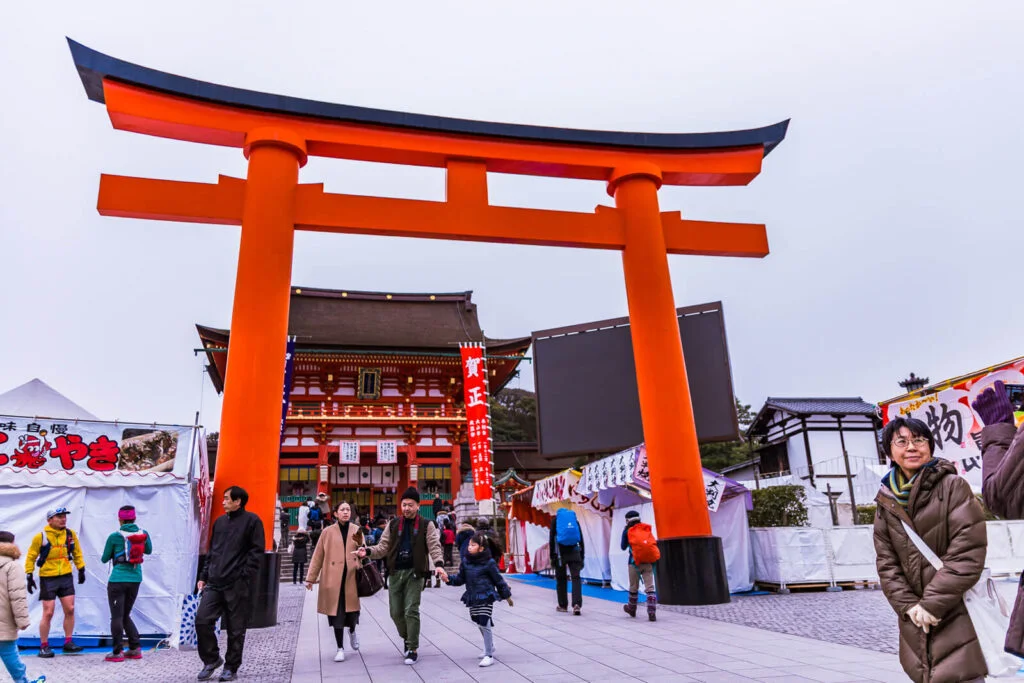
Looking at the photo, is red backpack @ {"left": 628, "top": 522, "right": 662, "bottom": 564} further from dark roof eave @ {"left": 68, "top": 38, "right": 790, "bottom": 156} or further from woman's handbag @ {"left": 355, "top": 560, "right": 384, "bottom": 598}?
dark roof eave @ {"left": 68, "top": 38, "right": 790, "bottom": 156}

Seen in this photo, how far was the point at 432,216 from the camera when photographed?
986cm

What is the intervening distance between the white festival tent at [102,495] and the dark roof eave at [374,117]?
4502 mm

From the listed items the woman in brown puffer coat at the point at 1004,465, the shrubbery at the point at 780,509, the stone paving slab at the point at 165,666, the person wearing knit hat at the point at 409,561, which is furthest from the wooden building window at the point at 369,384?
the woman in brown puffer coat at the point at 1004,465

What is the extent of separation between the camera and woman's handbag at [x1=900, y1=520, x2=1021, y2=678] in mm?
2656

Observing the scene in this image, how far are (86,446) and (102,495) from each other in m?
0.60

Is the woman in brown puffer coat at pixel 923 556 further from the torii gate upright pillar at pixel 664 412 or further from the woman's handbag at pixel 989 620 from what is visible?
the torii gate upright pillar at pixel 664 412

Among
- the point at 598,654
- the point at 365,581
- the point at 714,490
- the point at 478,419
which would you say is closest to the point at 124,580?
the point at 365,581

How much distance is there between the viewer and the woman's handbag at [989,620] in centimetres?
266

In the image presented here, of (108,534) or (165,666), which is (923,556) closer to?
(165,666)

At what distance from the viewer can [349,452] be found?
25.3 m

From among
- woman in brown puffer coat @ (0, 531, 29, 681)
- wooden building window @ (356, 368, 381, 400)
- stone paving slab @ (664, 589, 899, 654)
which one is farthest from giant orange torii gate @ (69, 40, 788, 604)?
wooden building window @ (356, 368, 381, 400)

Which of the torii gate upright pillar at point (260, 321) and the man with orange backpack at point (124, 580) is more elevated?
the torii gate upright pillar at point (260, 321)

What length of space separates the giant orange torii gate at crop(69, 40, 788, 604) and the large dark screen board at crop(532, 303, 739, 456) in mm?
4472

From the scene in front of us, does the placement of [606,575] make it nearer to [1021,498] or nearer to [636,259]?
[636,259]
